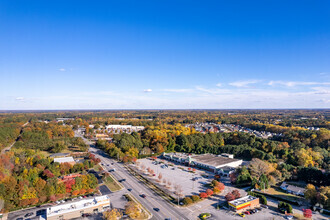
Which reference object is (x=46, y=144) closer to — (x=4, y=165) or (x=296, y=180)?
(x=4, y=165)

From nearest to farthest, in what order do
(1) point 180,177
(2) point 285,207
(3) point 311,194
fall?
(2) point 285,207 < (3) point 311,194 < (1) point 180,177

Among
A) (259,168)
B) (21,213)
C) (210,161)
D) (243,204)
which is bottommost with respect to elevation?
(21,213)

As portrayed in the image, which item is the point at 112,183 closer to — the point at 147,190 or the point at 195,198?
the point at 147,190

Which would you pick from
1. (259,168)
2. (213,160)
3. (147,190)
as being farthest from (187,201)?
(213,160)

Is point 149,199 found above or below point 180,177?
above

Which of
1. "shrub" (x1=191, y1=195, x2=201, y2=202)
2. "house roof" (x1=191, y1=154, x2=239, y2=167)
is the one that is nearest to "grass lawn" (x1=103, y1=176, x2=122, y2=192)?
"shrub" (x1=191, y1=195, x2=201, y2=202)

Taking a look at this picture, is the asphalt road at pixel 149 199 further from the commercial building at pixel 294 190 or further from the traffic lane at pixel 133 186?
the commercial building at pixel 294 190

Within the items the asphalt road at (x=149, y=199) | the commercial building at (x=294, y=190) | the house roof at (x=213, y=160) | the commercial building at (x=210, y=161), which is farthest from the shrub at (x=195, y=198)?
the house roof at (x=213, y=160)

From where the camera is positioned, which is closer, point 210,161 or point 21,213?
point 21,213
